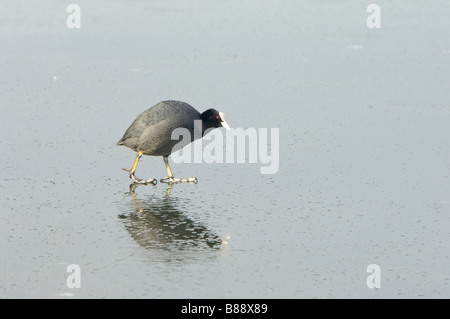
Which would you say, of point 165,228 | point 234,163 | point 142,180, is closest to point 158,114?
point 142,180

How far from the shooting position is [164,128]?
10.9m

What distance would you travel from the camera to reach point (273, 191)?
406 inches

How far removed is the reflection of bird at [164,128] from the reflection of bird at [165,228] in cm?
118

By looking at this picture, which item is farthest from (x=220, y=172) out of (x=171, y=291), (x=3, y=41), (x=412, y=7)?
(x=412, y=7)

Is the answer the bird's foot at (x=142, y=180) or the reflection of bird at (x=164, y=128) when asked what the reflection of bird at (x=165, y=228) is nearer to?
the bird's foot at (x=142, y=180)

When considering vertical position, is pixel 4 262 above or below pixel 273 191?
below

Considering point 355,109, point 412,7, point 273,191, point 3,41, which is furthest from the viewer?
point 412,7

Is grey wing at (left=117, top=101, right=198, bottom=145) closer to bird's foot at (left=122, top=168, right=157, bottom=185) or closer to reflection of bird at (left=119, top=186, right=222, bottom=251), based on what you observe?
bird's foot at (left=122, top=168, right=157, bottom=185)

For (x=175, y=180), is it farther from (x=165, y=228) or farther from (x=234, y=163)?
(x=165, y=228)

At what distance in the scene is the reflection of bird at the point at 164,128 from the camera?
10930 mm

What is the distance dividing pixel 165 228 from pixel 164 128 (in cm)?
237

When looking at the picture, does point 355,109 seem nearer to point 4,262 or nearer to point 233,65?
point 233,65

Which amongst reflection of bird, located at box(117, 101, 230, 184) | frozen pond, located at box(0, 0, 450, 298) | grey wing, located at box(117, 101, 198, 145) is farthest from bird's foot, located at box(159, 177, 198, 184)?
grey wing, located at box(117, 101, 198, 145)

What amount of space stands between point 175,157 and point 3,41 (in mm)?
7510
